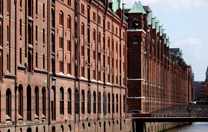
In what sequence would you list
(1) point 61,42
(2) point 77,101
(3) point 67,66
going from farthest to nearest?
1. (2) point 77,101
2. (3) point 67,66
3. (1) point 61,42

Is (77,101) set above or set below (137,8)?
below

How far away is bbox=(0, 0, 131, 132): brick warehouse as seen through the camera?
50.0 metres

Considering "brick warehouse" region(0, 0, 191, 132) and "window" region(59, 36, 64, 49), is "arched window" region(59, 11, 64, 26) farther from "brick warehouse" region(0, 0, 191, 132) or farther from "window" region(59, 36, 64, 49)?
"window" region(59, 36, 64, 49)

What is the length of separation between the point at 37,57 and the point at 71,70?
502 inches

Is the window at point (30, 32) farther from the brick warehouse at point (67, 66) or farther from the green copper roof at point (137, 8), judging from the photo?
the green copper roof at point (137, 8)

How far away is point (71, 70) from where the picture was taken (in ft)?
224

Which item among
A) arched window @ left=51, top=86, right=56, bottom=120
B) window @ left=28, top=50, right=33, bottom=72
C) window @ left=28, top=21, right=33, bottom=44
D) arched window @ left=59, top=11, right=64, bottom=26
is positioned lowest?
arched window @ left=51, top=86, right=56, bottom=120

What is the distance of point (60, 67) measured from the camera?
64125 millimetres

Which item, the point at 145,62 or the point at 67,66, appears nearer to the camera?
the point at 67,66

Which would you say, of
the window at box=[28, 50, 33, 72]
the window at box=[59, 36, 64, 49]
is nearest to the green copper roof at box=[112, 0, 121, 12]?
the window at box=[59, 36, 64, 49]

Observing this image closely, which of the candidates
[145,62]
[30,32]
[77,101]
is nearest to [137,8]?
[145,62]

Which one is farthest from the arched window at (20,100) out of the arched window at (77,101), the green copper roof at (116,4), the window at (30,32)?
the green copper roof at (116,4)

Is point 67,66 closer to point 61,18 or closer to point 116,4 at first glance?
point 61,18

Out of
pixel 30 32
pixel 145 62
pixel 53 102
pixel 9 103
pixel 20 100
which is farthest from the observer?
Answer: pixel 145 62
